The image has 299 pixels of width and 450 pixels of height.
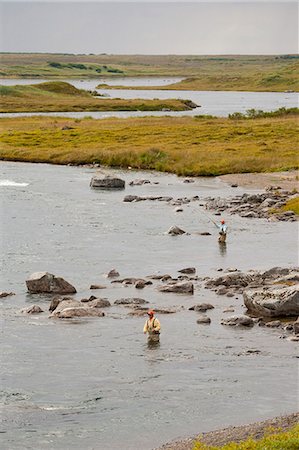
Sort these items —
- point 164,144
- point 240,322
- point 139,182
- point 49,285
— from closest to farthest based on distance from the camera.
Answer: point 240,322 → point 49,285 → point 139,182 → point 164,144

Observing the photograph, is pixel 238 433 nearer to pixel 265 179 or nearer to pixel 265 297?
pixel 265 297

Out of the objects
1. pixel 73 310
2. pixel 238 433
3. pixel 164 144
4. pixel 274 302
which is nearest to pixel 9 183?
pixel 164 144

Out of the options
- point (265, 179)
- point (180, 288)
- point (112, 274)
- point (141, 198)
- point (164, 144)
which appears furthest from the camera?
point (164, 144)

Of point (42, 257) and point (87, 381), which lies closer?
point (87, 381)

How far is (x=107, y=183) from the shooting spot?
73.3 metres

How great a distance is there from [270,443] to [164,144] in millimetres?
75854

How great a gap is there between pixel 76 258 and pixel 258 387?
1999cm

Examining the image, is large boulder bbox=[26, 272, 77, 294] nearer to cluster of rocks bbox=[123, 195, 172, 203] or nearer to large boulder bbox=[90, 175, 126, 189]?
cluster of rocks bbox=[123, 195, 172, 203]

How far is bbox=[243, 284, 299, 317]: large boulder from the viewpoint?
35.8m

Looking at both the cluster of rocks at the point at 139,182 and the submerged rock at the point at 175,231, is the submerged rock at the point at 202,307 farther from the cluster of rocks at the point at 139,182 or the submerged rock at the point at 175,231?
the cluster of rocks at the point at 139,182

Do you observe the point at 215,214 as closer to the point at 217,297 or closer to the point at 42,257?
the point at 42,257

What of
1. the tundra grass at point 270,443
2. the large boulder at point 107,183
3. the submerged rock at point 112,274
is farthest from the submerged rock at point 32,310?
the large boulder at point 107,183

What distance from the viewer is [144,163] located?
288 ft

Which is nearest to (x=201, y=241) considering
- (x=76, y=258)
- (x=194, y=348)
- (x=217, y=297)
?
(x=76, y=258)
